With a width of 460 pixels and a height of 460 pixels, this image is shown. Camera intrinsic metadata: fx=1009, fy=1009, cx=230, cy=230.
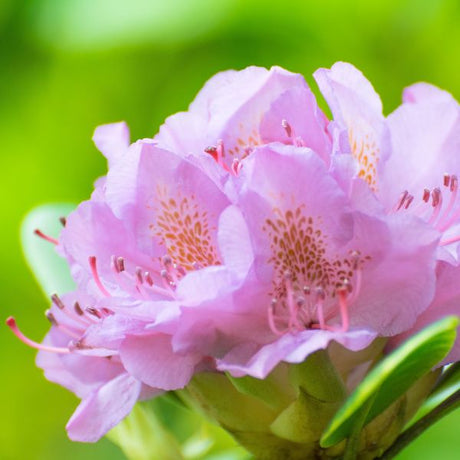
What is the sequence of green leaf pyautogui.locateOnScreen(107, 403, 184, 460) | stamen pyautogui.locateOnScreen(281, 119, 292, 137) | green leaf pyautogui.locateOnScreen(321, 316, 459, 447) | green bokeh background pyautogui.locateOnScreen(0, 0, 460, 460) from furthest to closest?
green bokeh background pyautogui.locateOnScreen(0, 0, 460, 460) < green leaf pyautogui.locateOnScreen(107, 403, 184, 460) < stamen pyautogui.locateOnScreen(281, 119, 292, 137) < green leaf pyautogui.locateOnScreen(321, 316, 459, 447)

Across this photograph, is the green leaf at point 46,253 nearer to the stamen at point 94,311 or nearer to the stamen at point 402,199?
the stamen at point 94,311

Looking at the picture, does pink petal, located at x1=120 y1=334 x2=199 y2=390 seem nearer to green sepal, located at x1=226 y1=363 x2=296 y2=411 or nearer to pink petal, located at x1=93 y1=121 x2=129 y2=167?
green sepal, located at x1=226 y1=363 x2=296 y2=411

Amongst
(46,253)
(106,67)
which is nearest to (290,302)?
(46,253)

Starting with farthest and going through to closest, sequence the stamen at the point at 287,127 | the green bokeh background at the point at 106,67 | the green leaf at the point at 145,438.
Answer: the green bokeh background at the point at 106,67 < the green leaf at the point at 145,438 < the stamen at the point at 287,127

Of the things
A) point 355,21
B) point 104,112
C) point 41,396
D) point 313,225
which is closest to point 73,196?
point 104,112

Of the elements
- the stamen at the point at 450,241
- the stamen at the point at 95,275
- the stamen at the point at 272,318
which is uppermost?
the stamen at the point at 95,275

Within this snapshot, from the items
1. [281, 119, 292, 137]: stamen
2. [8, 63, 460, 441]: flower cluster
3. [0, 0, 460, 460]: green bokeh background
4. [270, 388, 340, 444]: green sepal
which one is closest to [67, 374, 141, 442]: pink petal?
Result: [8, 63, 460, 441]: flower cluster

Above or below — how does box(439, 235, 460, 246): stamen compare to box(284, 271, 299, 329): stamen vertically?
below

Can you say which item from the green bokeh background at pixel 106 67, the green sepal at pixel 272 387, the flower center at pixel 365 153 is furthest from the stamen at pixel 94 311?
the green bokeh background at pixel 106 67
